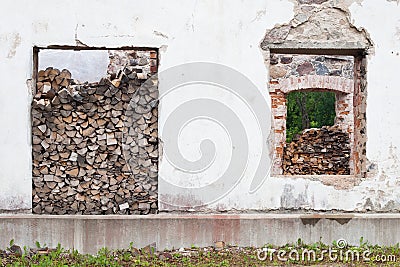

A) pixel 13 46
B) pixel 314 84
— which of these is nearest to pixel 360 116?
pixel 13 46

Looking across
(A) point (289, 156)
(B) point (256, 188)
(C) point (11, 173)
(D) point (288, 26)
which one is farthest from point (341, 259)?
(A) point (289, 156)

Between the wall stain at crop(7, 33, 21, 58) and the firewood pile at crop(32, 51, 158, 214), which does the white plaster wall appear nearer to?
the wall stain at crop(7, 33, 21, 58)

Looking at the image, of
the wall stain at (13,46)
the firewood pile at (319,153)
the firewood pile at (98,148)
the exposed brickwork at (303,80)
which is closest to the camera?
the wall stain at (13,46)

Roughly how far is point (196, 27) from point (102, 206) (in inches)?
92.0

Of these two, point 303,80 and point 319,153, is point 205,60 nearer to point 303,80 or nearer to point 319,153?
point 303,80

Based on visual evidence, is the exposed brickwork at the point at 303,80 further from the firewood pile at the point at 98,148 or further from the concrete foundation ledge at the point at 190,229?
the concrete foundation ledge at the point at 190,229

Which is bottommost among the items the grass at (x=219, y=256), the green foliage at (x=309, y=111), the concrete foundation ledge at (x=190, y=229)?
the grass at (x=219, y=256)

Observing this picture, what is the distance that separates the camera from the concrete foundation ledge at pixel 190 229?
648 cm

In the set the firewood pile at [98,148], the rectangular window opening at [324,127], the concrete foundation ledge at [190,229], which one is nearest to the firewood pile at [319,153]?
the rectangular window opening at [324,127]

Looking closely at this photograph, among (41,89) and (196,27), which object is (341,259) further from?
(41,89)

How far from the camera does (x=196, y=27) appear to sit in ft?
22.1

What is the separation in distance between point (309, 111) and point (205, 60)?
10.6 metres

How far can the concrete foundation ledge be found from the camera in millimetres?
6477

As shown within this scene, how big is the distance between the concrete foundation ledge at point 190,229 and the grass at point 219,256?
69mm
